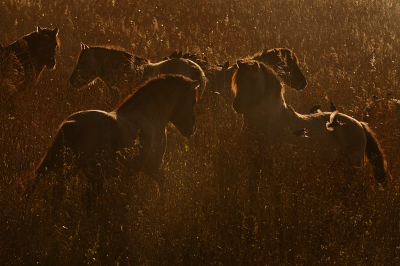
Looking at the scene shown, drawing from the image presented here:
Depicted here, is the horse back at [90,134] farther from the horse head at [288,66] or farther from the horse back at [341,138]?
the horse head at [288,66]

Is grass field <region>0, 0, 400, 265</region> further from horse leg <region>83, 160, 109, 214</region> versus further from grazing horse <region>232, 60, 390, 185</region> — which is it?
grazing horse <region>232, 60, 390, 185</region>

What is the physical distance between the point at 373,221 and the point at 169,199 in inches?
62.8

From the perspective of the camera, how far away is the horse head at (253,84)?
7.04 m

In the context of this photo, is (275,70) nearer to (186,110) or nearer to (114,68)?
(114,68)

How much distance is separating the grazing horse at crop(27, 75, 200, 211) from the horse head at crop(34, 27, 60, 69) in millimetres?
4729

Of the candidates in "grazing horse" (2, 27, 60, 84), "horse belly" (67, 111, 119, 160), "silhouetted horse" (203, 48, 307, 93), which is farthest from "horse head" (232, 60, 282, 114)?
"grazing horse" (2, 27, 60, 84)

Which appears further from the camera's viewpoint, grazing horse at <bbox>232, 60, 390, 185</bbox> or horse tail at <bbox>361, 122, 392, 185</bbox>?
grazing horse at <bbox>232, 60, 390, 185</bbox>

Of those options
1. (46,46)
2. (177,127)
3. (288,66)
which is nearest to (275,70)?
(288,66)

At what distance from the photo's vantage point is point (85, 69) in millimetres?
10281

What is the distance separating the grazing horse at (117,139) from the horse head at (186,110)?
1 cm

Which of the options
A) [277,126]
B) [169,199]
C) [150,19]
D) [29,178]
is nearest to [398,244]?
[169,199]

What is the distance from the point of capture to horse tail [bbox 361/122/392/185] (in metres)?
6.89

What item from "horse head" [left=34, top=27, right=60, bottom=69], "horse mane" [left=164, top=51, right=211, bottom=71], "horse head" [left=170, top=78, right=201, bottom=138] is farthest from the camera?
"horse head" [left=34, top=27, right=60, bottom=69]

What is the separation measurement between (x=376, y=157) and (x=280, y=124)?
103 cm
